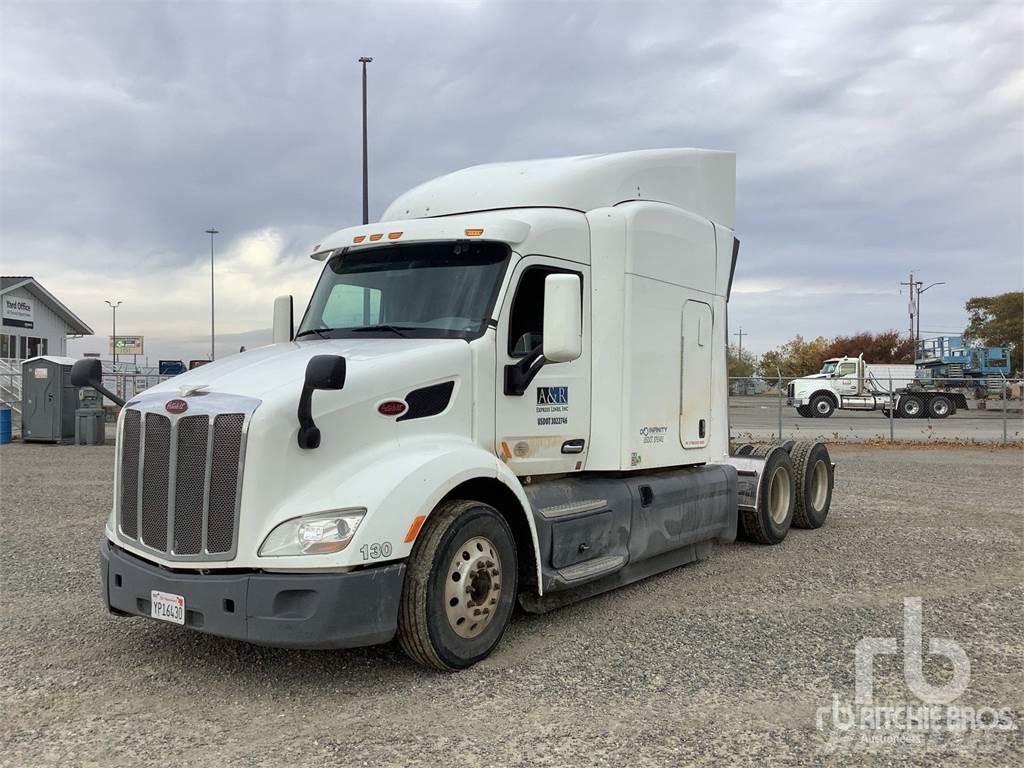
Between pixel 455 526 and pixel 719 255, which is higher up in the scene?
pixel 719 255

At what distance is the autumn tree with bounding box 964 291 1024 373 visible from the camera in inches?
2435

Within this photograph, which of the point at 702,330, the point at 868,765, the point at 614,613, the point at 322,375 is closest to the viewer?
the point at 868,765

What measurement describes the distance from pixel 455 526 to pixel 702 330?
364 cm

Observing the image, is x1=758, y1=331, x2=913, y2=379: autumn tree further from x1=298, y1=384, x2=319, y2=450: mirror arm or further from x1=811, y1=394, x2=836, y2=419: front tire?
x1=298, y1=384, x2=319, y2=450: mirror arm

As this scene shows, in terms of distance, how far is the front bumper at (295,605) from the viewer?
14.0 feet

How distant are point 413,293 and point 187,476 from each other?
75.3 inches

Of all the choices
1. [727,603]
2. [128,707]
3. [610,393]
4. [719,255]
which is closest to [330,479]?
[128,707]

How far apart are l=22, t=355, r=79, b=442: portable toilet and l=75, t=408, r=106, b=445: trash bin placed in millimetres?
438

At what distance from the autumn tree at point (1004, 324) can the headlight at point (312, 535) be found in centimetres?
6592

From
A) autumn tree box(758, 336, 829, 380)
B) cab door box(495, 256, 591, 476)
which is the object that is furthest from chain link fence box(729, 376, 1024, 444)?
autumn tree box(758, 336, 829, 380)

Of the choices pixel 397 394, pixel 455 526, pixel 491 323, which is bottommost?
pixel 455 526

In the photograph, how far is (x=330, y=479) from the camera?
177 inches

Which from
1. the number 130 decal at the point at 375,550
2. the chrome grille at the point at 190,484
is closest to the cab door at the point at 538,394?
the number 130 decal at the point at 375,550

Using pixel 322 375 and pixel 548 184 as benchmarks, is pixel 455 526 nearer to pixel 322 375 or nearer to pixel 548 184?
pixel 322 375
